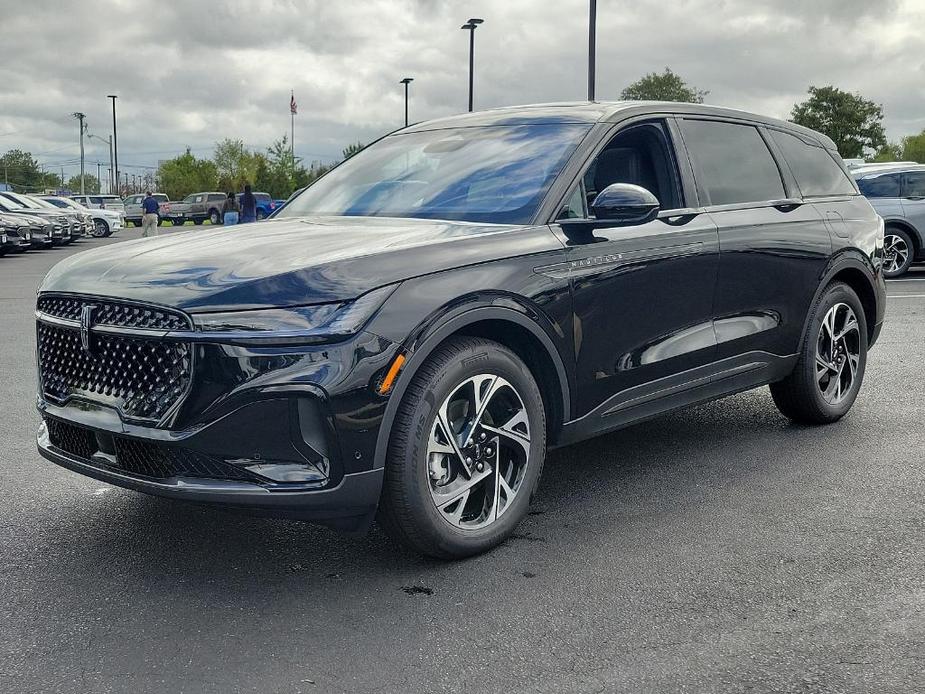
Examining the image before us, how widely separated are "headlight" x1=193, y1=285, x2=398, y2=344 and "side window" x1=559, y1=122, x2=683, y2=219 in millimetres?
1674

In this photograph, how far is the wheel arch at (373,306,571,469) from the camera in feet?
11.8

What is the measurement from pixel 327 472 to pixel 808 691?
5.22 feet

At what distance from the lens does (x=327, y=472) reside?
3477mm

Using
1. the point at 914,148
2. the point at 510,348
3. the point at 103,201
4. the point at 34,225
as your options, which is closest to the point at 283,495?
the point at 510,348

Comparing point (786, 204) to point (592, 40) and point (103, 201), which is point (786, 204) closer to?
point (592, 40)

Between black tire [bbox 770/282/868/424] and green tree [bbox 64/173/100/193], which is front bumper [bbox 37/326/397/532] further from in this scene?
green tree [bbox 64/173/100/193]

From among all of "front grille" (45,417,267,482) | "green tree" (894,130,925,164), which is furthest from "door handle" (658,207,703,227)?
"green tree" (894,130,925,164)

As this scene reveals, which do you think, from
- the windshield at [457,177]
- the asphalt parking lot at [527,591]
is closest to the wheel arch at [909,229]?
the asphalt parking lot at [527,591]

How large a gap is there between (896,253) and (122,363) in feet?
50.4

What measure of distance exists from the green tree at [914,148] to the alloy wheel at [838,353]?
127 meters

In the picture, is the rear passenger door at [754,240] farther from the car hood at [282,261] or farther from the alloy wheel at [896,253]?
the alloy wheel at [896,253]

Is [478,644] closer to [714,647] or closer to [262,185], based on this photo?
[714,647]

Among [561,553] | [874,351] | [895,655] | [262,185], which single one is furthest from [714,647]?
[262,185]

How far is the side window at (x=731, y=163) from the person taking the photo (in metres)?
5.26
